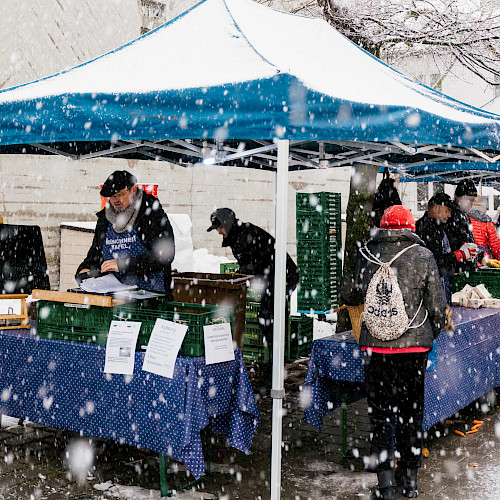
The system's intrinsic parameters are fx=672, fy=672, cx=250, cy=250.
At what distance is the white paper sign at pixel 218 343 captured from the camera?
4.45 m

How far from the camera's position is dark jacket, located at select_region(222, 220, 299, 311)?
659cm

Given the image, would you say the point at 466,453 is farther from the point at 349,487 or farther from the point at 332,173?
the point at 332,173

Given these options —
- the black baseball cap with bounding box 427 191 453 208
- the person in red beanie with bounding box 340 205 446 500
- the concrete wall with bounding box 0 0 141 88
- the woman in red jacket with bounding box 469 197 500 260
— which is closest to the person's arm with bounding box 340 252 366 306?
the person in red beanie with bounding box 340 205 446 500

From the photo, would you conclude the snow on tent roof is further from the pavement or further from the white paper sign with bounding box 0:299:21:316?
the pavement

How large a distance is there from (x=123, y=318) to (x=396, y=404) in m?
1.96

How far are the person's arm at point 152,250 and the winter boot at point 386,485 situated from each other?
2.19 meters

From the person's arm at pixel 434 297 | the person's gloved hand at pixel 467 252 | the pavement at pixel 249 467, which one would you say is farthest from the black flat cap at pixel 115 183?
the person's gloved hand at pixel 467 252

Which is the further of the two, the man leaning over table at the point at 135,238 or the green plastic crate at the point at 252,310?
the green plastic crate at the point at 252,310

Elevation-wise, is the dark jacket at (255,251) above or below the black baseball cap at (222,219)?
below

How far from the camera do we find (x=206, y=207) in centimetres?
1391

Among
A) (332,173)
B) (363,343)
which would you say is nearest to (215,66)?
(363,343)

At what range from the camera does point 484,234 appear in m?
8.97

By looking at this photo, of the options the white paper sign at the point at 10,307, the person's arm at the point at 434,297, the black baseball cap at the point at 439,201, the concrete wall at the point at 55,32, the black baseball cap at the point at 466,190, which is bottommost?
the white paper sign at the point at 10,307

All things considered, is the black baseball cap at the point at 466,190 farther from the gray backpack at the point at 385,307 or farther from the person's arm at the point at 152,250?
the person's arm at the point at 152,250
